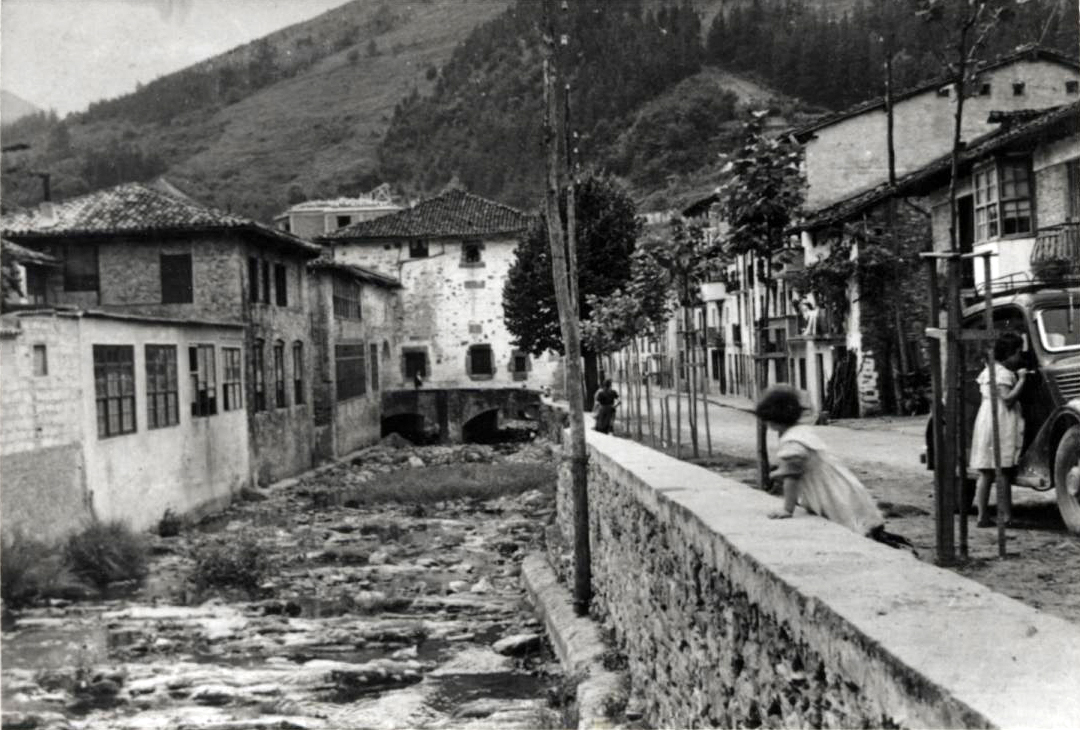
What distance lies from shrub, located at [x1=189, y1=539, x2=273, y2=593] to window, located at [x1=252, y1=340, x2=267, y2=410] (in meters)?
10.6

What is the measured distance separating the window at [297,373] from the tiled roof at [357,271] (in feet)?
9.65

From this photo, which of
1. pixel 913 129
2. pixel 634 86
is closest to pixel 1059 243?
pixel 913 129

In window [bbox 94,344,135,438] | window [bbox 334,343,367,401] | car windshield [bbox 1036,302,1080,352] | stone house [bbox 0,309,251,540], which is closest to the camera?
car windshield [bbox 1036,302,1080,352]

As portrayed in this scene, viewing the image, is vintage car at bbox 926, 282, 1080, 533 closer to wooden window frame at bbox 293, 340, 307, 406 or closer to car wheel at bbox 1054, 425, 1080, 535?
car wheel at bbox 1054, 425, 1080, 535

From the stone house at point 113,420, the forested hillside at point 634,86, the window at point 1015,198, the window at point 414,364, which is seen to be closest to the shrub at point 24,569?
the stone house at point 113,420

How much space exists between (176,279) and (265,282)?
2666 millimetres

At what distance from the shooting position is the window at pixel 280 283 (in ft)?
102

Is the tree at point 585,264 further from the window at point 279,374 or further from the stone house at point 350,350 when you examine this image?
the window at point 279,374

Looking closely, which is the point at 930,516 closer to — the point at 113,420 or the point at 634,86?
the point at 113,420

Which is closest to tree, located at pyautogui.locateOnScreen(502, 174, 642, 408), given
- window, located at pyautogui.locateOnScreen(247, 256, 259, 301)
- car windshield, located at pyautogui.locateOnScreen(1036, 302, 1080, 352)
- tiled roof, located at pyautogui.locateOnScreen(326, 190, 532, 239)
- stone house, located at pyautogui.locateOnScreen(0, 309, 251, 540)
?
tiled roof, located at pyautogui.locateOnScreen(326, 190, 532, 239)

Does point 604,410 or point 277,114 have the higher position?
point 277,114

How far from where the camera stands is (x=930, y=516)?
1009cm

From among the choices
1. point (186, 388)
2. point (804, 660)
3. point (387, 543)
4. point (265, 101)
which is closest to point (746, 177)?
point (804, 660)

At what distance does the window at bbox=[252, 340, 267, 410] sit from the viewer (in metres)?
28.5
